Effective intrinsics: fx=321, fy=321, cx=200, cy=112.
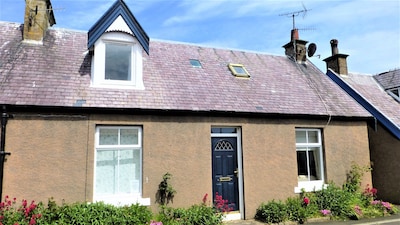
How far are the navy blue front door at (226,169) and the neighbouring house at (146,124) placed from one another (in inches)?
1.3

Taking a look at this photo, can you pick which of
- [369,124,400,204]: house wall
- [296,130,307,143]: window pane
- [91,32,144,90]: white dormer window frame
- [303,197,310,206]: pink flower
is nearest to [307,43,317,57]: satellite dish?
[369,124,400,204]: house wall

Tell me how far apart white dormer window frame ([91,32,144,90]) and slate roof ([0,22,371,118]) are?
11.4 inches

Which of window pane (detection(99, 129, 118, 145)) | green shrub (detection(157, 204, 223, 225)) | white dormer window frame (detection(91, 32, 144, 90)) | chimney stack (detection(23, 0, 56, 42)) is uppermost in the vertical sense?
chimney stack (detection(23, 0, 56, 42))

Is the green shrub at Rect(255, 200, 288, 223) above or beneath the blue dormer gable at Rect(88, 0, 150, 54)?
beneath

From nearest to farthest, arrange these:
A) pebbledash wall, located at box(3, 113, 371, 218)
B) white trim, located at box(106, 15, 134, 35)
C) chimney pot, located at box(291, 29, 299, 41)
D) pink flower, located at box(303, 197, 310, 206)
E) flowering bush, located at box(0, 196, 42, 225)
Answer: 1. flowering bush, located at box(0, 196, 42, 225)
2. pebbledash wall, located at box(3, 113, 371, 218)
3. white trim, located at box(106, 15, 134, 35)
4. pink flower, located at box(303, 197, 310, 206)
5. chimney pot, located at box(291, 29, 299, 41)

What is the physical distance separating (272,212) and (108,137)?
5308 millimetres

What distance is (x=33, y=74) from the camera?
9.45m

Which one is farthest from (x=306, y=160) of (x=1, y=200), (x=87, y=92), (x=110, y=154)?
(x=1, y=200)

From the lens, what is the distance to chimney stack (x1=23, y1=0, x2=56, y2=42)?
35.6 feet

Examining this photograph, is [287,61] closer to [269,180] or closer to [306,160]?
[306,160]

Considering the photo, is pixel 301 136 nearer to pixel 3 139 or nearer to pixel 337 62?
pixel 337 62

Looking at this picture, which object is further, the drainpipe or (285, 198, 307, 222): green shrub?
(285, 198, 307, 222): green shrub

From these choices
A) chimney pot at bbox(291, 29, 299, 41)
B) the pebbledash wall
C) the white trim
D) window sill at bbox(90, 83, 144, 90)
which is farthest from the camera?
chimney pot at bbox(291, 29, 299, 41)

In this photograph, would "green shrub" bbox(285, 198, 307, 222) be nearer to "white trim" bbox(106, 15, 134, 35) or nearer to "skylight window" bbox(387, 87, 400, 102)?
"white trim" bbox(106, 15, 134, 35)
